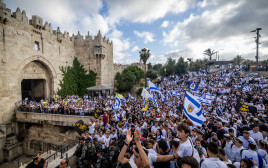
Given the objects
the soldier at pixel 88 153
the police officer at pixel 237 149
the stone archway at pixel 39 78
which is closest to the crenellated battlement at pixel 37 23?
the stone archway at pixel 39 78

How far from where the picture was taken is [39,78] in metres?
16.7

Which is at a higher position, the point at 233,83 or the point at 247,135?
the point at 233,83

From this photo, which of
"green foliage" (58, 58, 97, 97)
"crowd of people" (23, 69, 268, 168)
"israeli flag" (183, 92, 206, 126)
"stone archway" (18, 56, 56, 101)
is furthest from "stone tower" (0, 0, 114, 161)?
"israeli flag" (183, 92, 206, 126)

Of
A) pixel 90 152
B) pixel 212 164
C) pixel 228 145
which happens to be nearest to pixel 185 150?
pixel 212 164

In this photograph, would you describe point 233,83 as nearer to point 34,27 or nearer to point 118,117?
point 118,117

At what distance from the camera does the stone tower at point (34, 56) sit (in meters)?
12.6

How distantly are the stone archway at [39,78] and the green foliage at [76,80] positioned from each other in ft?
5.06

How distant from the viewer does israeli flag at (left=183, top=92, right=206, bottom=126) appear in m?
5.09

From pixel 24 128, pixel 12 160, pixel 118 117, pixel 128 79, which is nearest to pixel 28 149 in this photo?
pixel 12 160

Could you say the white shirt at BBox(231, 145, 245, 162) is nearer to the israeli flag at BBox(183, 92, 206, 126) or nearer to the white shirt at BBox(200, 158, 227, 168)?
the israeli flag at BBox(183, 92, 206, 126)

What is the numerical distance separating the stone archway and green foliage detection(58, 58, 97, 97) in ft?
5.06

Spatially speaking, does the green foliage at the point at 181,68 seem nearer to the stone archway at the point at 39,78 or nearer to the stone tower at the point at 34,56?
the stone tower at the point at 34,56

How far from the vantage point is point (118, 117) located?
386 inches

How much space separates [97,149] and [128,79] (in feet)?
77.8
